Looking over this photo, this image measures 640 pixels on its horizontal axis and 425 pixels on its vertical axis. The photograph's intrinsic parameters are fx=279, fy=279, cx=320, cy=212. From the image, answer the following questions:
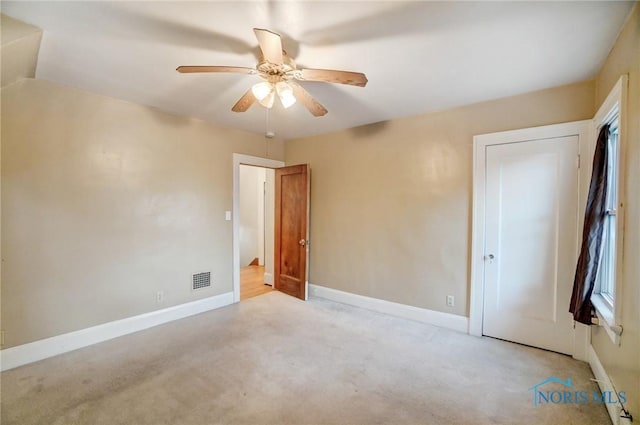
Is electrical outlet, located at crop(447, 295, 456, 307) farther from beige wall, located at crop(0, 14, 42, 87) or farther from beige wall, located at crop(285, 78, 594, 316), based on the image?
beige wall, located at crop(0, 14, 42, 87)

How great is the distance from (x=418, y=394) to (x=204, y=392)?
159 cm

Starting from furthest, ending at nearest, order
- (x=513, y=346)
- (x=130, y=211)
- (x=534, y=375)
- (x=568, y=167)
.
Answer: (x=130, y=211), (x=513, y=346), (x=568, y=167), (x=534, y=375)

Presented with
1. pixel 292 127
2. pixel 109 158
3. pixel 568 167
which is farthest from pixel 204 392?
pixel 568 167

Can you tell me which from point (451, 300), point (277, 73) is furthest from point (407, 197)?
point (277, 73)

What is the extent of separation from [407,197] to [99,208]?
3426 mm

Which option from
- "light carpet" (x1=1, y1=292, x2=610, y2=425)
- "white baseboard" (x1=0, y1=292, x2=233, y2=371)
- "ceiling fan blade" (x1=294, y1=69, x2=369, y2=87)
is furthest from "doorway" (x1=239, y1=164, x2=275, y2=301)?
"ceiling fan blade" (x1=294, y1=69, x2=369, y2=87)

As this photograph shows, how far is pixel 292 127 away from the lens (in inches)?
157

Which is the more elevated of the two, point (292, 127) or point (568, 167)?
point (292, 127)

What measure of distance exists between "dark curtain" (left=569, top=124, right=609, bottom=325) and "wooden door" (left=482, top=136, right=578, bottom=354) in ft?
1.57

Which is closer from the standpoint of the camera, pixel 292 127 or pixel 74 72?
pixel 74 72

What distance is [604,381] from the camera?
202 cm

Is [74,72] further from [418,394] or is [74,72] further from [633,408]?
[633,408]

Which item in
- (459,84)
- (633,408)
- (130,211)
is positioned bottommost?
(633,408)

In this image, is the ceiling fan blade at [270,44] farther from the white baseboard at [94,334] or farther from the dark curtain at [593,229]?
the white baseboard at [94,334]
